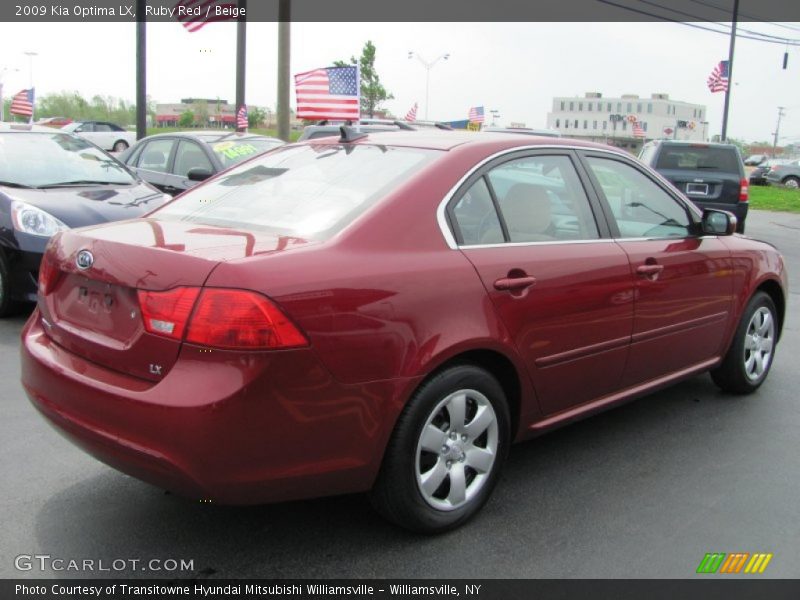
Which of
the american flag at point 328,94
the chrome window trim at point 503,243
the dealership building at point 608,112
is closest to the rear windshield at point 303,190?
the chrome window trim at point 503,243

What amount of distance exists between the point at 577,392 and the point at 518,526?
757 millimetres

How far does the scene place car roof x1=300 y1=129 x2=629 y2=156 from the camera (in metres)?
3.65

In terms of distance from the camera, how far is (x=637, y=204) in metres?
4.45

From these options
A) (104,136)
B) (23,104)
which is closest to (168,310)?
(23,104)

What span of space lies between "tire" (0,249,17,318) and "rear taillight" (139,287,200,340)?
14.1 feet

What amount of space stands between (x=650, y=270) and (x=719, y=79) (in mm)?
28052

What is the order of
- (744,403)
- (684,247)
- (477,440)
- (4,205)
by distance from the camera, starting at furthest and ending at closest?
1. (4,205)
2. (744,403)
3. (684,247)
4. (477,440)

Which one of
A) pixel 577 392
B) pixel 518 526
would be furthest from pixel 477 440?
pixel 577 392

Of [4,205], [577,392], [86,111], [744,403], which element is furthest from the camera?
[86,111]

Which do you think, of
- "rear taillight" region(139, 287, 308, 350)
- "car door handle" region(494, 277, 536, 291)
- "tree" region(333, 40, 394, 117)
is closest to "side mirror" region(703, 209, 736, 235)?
"car door handle" region(494, 277, 536, 291)

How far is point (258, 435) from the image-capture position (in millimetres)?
2615

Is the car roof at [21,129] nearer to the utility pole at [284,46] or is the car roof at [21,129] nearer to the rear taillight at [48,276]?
the rear taillight at [48,276]

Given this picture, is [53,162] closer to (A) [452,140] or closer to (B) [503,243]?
(A) [452,140]

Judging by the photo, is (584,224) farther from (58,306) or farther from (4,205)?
(4,205)
